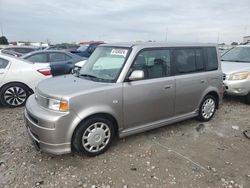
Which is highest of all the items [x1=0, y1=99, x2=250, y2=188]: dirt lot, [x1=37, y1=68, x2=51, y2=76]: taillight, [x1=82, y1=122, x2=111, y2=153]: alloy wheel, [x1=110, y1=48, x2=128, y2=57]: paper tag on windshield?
[x1=110, y1=48, x2=128, y2=57]: paper tag on windshield

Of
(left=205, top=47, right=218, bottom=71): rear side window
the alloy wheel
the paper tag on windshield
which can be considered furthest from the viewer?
(left=205, top=47, right=218, bottom=71): rear side window

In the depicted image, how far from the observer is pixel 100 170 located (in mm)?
3072

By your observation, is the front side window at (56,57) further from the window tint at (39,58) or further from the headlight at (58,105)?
the headlight at (58,105)

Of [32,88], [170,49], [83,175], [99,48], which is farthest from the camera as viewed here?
[32,88]

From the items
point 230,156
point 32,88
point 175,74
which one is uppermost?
point 175,74

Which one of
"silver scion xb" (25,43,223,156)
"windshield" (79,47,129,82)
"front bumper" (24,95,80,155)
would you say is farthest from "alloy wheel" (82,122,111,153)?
"windshield" (79,47,129,82)

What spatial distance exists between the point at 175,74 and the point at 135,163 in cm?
176

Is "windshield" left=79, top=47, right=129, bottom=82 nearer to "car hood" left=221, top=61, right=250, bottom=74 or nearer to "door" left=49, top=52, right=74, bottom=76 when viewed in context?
"door" left=49, top=52, right=74, bottom=76

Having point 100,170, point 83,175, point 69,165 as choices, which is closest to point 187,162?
point 100,170

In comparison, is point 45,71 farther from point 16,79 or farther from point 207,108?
point 207,108

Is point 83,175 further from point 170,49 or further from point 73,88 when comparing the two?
point 170,49

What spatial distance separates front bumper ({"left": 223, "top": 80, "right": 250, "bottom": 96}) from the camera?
610cm

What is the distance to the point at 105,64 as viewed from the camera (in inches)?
151

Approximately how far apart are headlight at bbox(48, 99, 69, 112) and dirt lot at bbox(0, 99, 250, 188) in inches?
32.2
